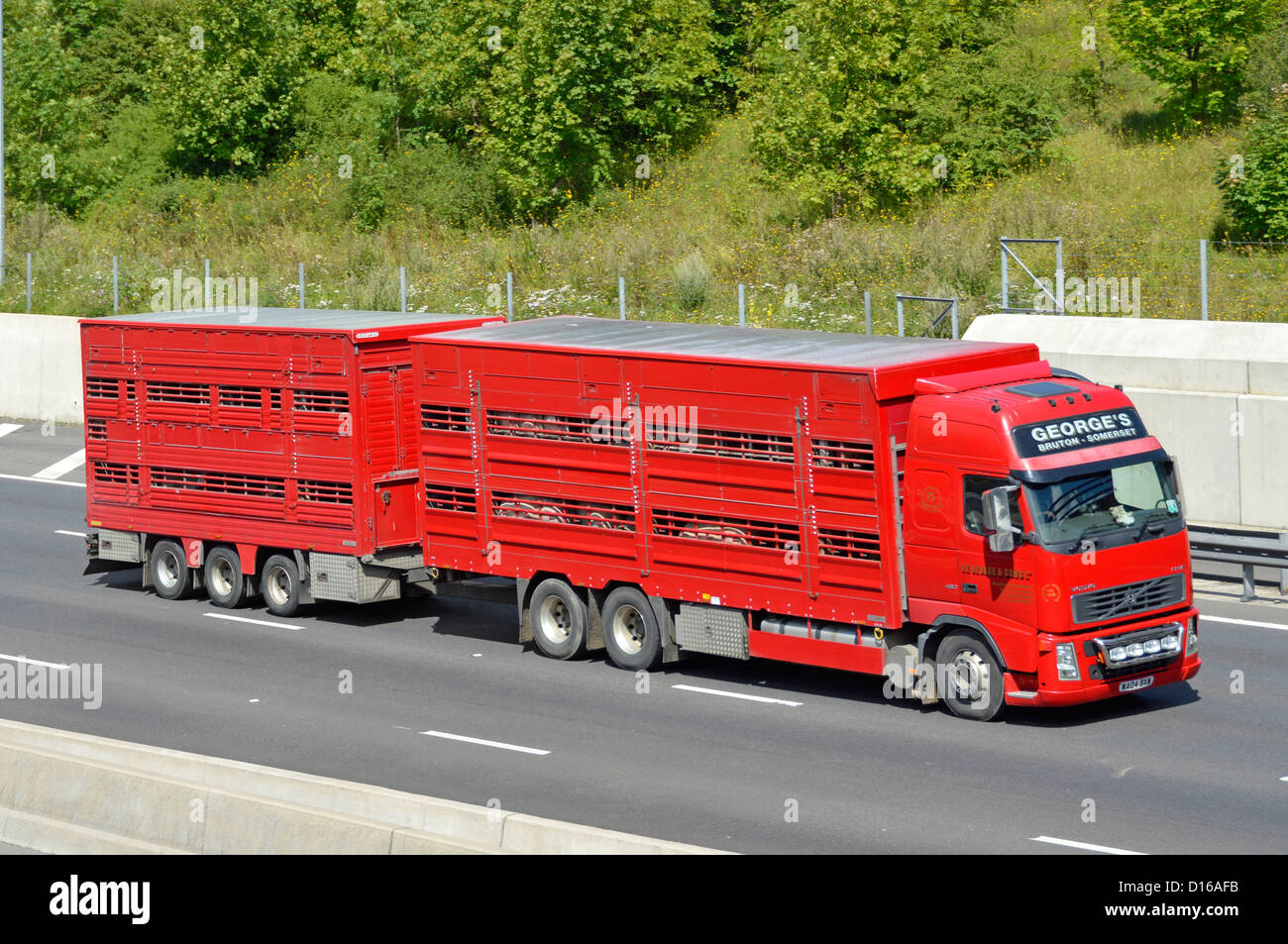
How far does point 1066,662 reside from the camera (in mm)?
15031

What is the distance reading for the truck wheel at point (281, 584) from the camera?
21.0 m

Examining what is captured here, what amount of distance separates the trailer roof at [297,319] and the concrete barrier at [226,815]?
31.2 feet

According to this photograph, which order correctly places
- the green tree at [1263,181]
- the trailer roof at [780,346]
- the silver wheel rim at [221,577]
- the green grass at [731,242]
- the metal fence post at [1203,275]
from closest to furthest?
the trailer roof at [780,346] → the silver wheel rim at [221,577] → the metal fence post at [1203,275] → the green tree at [1263,181] → the green grass at [731,242]

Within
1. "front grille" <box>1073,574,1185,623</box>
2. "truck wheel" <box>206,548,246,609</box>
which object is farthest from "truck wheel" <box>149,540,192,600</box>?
"front grille" <box>1073,574,1185,623</box>

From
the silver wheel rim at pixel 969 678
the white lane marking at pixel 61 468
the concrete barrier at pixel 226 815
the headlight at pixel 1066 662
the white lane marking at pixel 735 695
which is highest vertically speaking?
the white lane marking at pixel 61 468

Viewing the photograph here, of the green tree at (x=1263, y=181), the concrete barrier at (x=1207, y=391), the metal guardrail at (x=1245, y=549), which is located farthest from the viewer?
the green tree at (x=1263, y=181)

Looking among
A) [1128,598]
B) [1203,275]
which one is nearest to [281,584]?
[1128,598]

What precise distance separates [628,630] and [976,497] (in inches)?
170

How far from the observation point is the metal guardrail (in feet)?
64.6

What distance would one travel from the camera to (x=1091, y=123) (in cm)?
4128

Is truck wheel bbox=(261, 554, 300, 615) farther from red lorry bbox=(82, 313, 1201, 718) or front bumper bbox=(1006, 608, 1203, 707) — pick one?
front bumper bbox=(1006, 608, 1203, 707)

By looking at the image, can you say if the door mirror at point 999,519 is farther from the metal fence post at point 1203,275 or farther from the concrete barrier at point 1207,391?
the metal fence post at point 1203,275

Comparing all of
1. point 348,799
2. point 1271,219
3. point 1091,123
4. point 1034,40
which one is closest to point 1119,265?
point 1271,219

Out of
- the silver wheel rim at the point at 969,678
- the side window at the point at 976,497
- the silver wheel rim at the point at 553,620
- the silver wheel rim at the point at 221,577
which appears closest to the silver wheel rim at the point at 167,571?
the silver wheel rim at the point at 221,577
